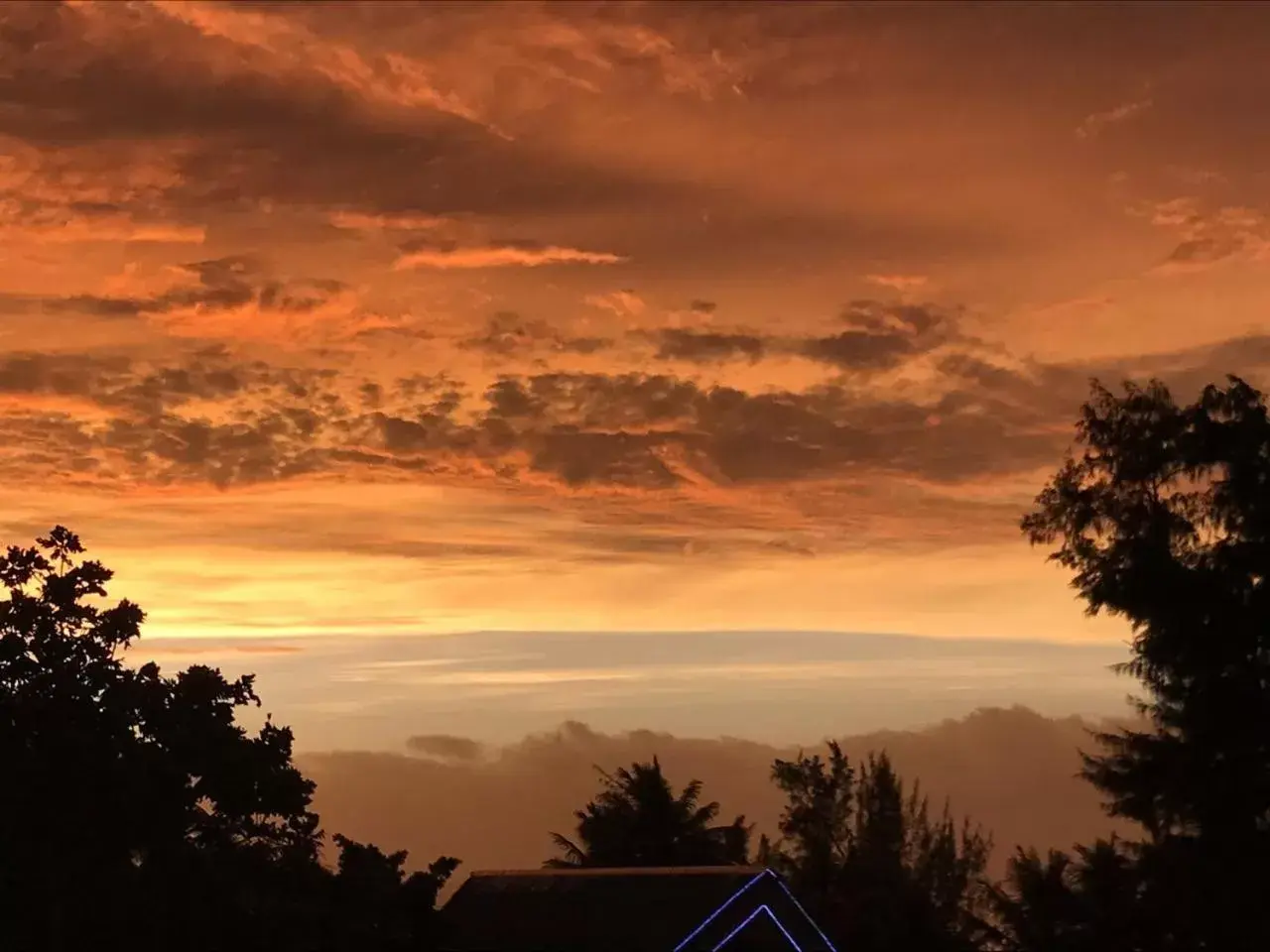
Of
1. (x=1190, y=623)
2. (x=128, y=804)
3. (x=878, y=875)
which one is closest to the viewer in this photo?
(x=128, y=804)

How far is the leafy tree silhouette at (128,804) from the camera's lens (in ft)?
96.8

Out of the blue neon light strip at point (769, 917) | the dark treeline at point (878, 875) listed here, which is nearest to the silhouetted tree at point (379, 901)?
the dark treeline at point (878, 875)

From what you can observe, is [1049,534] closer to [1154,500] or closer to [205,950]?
[1154,500]

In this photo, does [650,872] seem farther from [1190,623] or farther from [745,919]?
[1190,623]

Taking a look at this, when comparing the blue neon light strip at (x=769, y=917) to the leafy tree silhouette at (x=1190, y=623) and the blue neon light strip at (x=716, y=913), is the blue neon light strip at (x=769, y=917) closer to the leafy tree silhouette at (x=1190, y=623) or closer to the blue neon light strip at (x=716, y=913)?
the blue neon light strip at (x=716, y=913)

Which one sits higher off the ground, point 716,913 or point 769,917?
point 716,913

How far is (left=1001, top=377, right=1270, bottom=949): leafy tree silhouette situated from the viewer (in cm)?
3869

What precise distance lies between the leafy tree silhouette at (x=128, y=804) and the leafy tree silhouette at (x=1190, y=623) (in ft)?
65.6

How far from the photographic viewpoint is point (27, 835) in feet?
97.6

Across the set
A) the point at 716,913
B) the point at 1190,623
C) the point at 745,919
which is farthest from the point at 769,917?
the point at 1190,623

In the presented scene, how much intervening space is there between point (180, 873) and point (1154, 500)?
80.5 ft

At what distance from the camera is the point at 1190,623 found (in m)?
39.2

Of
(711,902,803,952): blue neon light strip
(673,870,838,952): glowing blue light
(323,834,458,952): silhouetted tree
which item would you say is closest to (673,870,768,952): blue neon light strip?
(673,870,838,952): glowing blue light

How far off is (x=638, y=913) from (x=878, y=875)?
861 inches
